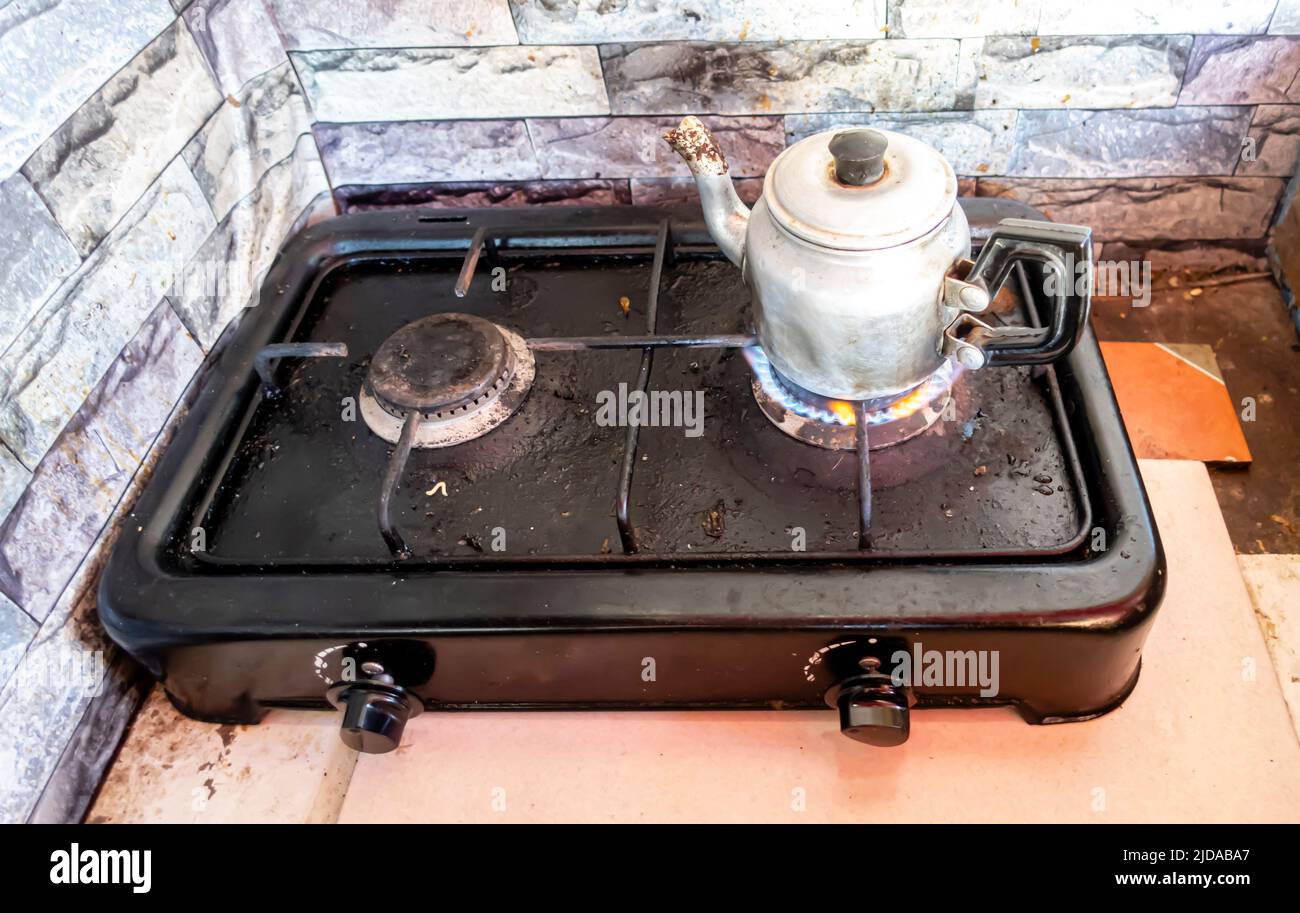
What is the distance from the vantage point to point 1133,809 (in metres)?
0.71

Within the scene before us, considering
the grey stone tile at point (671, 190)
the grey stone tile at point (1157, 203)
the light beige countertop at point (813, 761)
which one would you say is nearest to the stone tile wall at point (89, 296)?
the light beige countertop at point (813, 761)

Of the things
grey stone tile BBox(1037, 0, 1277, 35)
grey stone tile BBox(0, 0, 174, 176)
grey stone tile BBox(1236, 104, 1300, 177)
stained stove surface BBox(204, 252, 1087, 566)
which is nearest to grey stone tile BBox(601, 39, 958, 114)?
grey stone tile BBox(1037, 0, 1277, 35)

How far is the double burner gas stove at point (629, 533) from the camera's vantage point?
0.68 metres

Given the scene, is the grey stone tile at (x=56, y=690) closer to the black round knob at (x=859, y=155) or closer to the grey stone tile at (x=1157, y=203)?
the black round knob at (x=859, y=155)

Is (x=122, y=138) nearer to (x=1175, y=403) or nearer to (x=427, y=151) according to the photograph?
(x=427, y=151)

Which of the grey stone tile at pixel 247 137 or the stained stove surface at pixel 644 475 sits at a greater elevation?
the grey stone tile at pixel 247 137

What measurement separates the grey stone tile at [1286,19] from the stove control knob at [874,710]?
702 mm

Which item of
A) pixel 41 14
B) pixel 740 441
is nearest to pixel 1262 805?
pixel 740 441

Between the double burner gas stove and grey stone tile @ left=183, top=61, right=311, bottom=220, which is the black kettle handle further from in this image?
grey stone tile @ left=183, top=61, right=311, bottom=220

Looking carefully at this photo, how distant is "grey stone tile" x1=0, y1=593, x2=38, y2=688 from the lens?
0.71m

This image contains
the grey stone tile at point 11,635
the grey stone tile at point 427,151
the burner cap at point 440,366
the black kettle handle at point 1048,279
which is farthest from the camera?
the grey stone tile at point 427,151

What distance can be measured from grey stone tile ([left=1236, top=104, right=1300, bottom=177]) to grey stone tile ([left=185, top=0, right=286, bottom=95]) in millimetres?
1011
